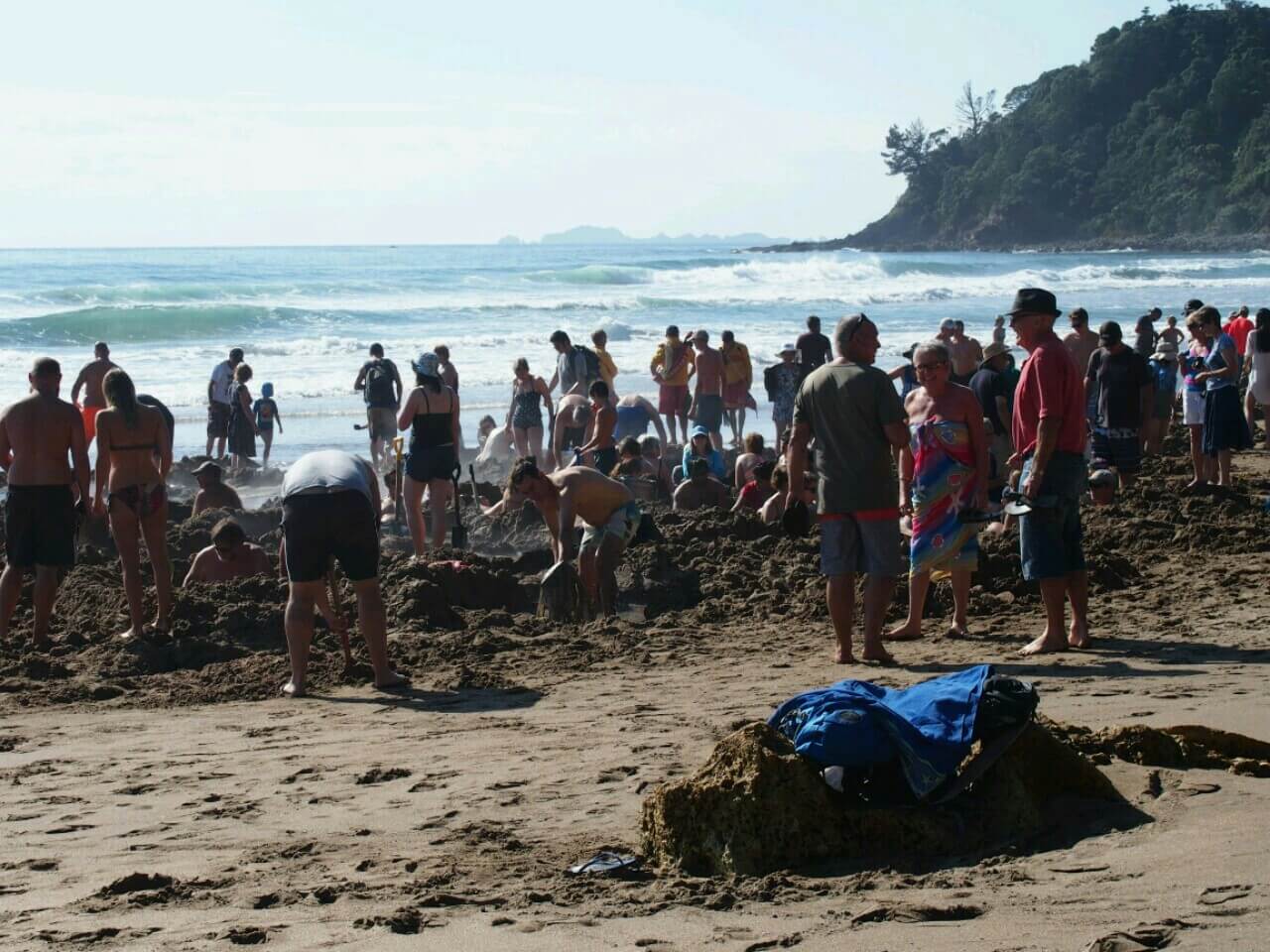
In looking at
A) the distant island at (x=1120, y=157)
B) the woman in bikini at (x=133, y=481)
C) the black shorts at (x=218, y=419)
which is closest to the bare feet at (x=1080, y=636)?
the woman in bikini at (x=133, y=481)

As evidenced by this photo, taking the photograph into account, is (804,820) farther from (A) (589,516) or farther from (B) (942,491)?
(A) (589,516)

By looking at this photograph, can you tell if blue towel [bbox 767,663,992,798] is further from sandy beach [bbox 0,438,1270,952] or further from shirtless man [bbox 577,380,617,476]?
shirtless man [bbox 577,380,617,476]

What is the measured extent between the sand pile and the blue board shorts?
8.72ft

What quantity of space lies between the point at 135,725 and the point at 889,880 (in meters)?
4.07

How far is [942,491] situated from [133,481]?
170 inches

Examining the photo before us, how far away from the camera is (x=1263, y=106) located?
101938mm

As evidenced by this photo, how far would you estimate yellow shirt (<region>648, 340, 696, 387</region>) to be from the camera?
17250 millimetres

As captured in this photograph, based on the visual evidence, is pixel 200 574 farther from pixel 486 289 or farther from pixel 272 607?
pixel 486 289

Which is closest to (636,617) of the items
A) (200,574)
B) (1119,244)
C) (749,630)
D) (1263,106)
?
(749,630)

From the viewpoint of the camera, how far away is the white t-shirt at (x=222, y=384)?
17.7 metres

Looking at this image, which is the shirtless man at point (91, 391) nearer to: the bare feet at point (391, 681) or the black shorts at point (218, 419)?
the black shorts at point (218, 419)

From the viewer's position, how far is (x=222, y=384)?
1775 cm

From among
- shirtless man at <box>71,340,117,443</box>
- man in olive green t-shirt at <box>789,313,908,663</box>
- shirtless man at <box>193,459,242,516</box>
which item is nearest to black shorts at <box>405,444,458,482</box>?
shirtless man at <box>193,459,242,516</box>

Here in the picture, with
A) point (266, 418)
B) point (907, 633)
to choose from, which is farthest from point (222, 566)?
point (266, 418)
